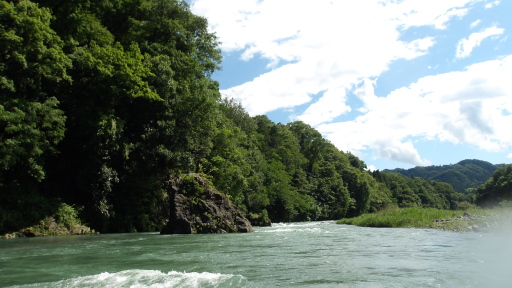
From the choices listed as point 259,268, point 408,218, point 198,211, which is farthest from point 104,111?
point 408,218

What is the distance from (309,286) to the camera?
6.22m

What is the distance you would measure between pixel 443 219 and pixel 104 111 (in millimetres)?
21703

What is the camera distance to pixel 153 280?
6527mm

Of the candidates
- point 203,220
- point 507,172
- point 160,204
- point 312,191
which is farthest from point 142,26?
point 507,172

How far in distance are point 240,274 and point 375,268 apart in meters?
2.93

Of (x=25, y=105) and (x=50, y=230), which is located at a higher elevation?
(x=25, y=105)

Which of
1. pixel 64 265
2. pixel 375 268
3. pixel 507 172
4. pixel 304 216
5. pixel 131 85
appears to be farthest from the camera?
pixel 507 172

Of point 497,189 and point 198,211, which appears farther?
point 497,189

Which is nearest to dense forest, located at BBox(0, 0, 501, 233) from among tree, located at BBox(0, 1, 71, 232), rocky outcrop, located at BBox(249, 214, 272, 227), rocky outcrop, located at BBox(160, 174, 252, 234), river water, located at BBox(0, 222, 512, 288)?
tree, located at BBox(0, 1, 71, 232)

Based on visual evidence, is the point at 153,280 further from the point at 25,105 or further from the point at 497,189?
the point at 497,189

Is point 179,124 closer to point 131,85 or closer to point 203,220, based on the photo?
point 131,85

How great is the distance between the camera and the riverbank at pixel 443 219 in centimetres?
1911

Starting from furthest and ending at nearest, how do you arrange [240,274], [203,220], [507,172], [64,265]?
[507,172]
[203,220]
[64,265]
[240,274]

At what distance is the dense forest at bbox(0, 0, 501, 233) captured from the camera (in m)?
17.5
